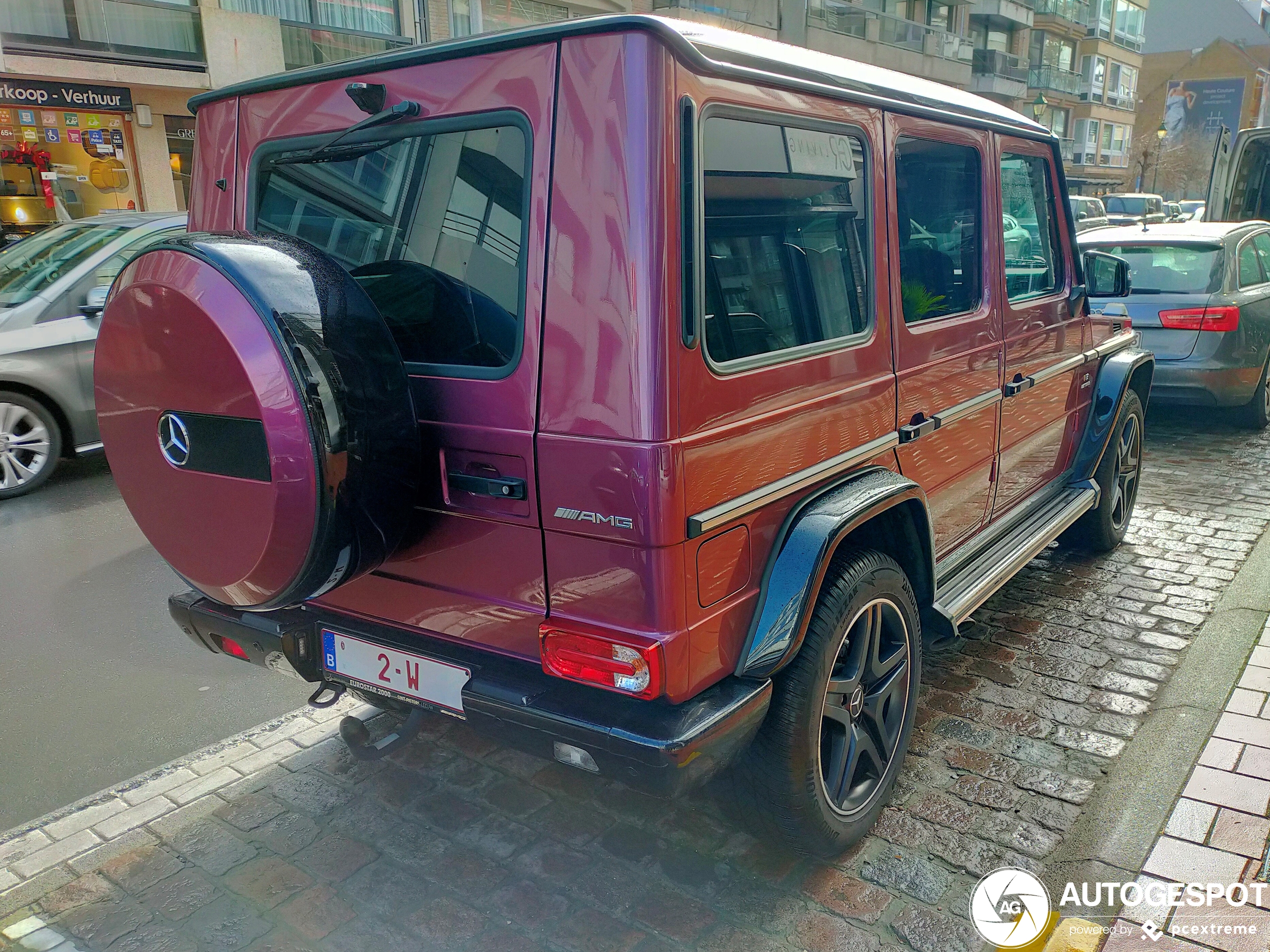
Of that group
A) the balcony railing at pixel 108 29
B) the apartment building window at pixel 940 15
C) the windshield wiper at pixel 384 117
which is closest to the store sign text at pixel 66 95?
the balcony railing at pixel 108 29

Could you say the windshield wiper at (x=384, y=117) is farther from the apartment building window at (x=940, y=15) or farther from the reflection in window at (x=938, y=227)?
the apartment building window at (x=940, y=15)

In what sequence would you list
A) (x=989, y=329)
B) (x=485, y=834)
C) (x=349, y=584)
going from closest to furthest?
1. (x=349, y=584)
2. (x=485, y=834)
3. (x=989, y=329)

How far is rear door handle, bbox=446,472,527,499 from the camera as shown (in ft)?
7.45

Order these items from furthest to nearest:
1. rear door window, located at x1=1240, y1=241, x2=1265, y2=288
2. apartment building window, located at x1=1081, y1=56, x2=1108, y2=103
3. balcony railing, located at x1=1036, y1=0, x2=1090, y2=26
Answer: apartment building window, located at x1=1081, y1=56, x2=1108, y2=103 < balcony railing, located at x1=1036, y1=0, x2=1090, y2=26 < rear door window, located at x1=1240, y1=241, x2=1265, y2=288

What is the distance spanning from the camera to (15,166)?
14.9 m

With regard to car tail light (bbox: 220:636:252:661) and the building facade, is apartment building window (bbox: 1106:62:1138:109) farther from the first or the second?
car tail light (bbox: 220:636:252:661)

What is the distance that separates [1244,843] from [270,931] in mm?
2718

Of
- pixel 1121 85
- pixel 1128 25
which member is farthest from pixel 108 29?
pixel 1128 25

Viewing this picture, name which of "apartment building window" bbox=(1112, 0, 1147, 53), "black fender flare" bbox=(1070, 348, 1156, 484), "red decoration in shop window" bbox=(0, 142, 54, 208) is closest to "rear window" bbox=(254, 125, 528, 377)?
"black fender flare" bbox=(1070, 348, 1156, 484)

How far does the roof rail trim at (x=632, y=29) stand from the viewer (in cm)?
205

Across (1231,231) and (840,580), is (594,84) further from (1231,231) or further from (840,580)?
(1231,231)

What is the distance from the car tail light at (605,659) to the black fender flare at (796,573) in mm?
304

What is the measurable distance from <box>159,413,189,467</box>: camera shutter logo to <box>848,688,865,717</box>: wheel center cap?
6.13 feet

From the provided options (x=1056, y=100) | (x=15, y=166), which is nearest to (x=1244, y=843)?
(x=15, y=166)
